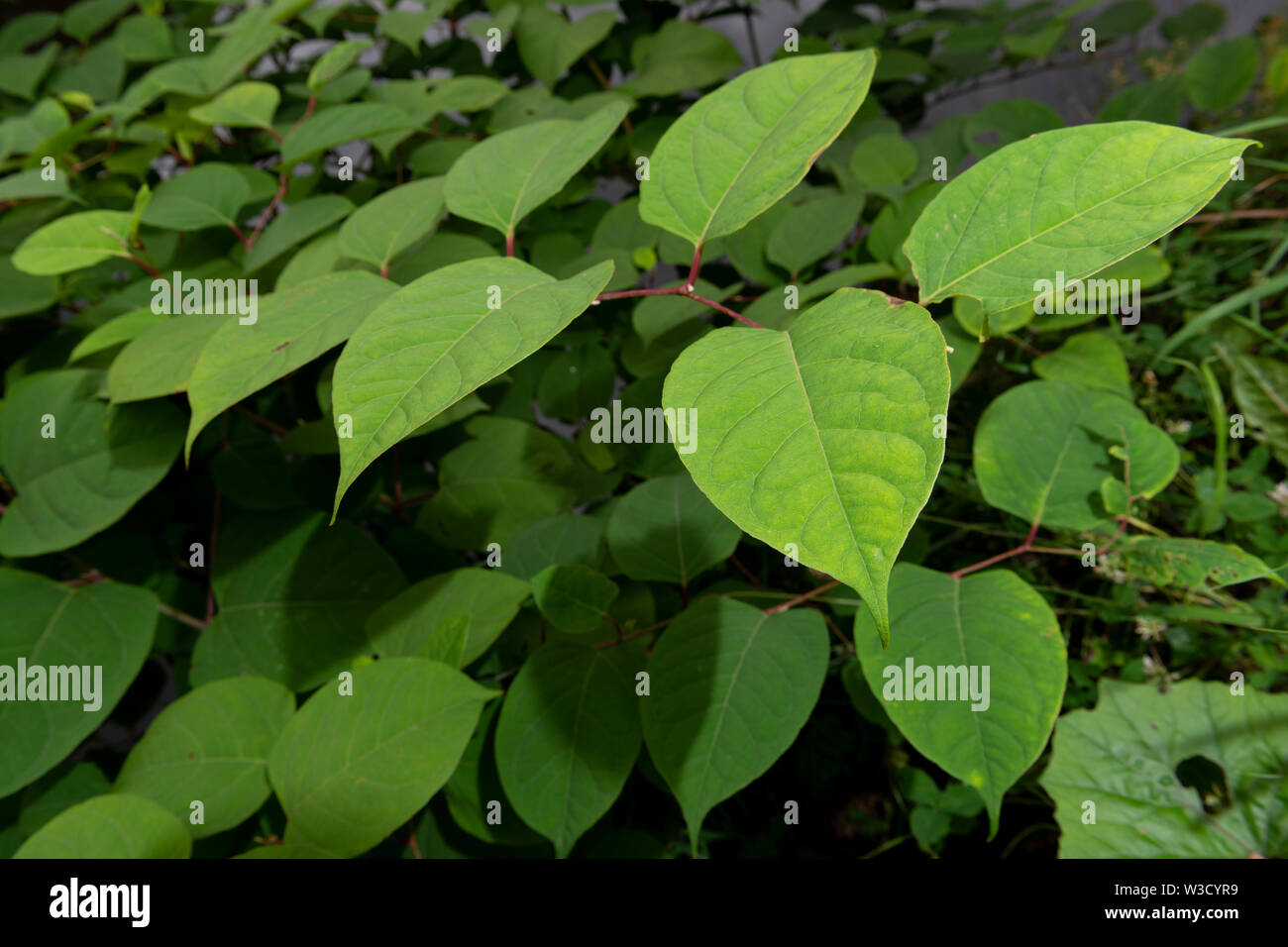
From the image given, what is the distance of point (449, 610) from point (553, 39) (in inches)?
27.6

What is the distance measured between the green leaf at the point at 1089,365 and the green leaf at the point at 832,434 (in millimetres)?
400

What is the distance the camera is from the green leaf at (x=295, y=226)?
22.9 inches

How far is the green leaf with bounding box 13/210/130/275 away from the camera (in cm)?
58

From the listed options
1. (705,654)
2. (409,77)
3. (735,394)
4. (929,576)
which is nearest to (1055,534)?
(929,576)

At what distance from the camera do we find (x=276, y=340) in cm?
37

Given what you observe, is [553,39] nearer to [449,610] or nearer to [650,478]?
[650,478]

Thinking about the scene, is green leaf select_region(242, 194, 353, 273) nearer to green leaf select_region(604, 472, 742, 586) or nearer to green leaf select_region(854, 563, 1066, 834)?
green leaf select_region(604, 472, 742, 586)

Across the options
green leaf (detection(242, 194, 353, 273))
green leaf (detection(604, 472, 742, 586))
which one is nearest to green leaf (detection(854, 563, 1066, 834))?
green leaf (detection(604, 472, 742, 586))

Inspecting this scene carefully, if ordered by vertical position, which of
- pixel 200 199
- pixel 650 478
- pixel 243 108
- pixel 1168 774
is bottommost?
pixel 1168 774

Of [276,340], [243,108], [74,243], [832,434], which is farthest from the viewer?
[243,108]

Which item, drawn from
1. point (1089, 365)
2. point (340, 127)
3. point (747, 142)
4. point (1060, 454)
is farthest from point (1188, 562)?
point (340, 127)

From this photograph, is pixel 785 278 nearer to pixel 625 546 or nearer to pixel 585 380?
pixel 585 380

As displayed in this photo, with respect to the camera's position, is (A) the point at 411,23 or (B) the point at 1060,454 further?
(A) the point at 411,23

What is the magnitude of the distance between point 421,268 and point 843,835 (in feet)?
1.88
